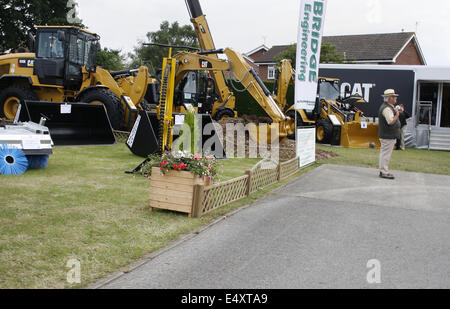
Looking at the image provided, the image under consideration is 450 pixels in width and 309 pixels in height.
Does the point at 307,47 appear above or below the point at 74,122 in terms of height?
above

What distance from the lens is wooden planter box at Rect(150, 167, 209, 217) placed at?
19.8ft

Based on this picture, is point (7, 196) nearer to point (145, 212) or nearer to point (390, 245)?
point (145, 212)

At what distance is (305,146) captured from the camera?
11.9m

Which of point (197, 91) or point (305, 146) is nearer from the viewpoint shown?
point (305, 146)

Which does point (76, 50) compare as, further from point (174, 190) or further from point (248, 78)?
point (174, 190)

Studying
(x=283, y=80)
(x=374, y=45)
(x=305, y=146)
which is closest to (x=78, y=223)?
(x=305, y=146)

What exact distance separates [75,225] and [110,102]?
30.2 feet

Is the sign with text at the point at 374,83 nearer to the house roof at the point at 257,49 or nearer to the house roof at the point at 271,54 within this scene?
the house roof at the point at 271,54

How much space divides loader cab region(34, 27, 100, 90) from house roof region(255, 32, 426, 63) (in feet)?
96.8

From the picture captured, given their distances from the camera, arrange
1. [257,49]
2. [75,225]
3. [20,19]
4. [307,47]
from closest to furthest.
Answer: [75,225] → [307,47] → [20,19] → [257,49]

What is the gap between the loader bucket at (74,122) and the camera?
39.9ft

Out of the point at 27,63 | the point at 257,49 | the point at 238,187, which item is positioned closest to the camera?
the point at 238,187

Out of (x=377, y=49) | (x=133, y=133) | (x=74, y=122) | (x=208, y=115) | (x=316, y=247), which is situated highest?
(x=377, y=49)

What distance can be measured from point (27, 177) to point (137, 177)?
1.98m
